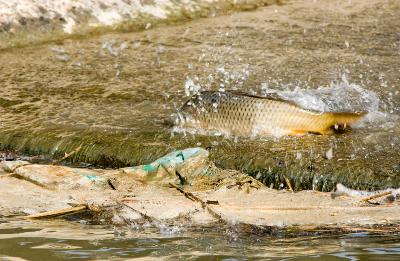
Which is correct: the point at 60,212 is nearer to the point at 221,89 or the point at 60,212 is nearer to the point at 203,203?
the point at 203,203

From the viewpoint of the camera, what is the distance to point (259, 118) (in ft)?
17.3

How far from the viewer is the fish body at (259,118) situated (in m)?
5.21

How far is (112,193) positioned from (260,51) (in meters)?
3.89

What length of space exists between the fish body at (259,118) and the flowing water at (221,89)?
89 mm

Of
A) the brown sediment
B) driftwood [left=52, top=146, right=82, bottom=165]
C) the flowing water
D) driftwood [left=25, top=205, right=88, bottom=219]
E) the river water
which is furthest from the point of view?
driftwood [left=52, top=146, right=82, bottom=165]

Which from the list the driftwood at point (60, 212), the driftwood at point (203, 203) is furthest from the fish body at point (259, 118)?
the driftwood at point (60, 212)

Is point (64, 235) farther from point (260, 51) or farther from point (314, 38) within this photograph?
point (314, 38)

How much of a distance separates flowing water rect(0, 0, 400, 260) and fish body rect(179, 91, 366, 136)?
0.29 ft

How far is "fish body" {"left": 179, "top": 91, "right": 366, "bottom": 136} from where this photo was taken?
5215 millimetres

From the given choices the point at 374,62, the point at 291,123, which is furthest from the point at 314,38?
the point at 291,123

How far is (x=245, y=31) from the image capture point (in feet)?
29.6

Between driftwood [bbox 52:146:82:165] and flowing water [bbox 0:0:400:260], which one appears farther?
driftwood [bbox 52:146:82:165]

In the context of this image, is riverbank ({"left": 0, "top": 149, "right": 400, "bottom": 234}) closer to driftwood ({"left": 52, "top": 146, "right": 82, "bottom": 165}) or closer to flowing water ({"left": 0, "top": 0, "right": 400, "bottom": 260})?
flowing water ({"left": 0, "top": 0, "right": 400, "bottom": 260})

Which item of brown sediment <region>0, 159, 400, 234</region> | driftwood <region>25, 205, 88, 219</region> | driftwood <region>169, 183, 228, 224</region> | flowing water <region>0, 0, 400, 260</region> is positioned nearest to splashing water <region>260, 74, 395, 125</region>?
flowing water <region>0, 0, 400, 260</region>
